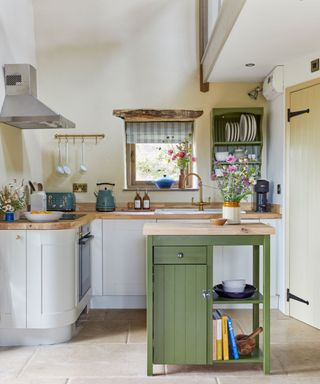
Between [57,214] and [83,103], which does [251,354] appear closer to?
[57,214]

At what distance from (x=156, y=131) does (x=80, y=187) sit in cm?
101

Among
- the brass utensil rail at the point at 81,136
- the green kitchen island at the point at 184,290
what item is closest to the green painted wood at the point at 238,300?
the green kitchen island at the point at 184,290

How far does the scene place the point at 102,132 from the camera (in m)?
4.72

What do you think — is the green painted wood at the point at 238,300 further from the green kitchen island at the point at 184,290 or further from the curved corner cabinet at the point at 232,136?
the curved corner cabinet at the point at 232,136

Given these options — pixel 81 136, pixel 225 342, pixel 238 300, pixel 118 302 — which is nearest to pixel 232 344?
pixel 225 342

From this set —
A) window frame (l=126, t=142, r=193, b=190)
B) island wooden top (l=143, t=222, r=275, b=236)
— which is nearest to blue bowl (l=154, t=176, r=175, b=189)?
window frame (l=126, t=142, r=193, b=190)

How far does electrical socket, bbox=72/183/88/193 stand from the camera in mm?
4738

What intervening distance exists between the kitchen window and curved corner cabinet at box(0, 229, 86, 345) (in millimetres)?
1709

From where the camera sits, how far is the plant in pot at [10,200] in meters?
3.52

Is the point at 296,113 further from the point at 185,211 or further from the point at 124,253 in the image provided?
the point at 124,253

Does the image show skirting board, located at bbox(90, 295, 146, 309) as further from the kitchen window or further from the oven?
the kitchen window

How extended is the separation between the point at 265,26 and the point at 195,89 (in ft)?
5.62

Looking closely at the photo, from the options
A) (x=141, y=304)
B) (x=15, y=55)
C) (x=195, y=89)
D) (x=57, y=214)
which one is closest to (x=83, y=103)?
(x=15, y=55)

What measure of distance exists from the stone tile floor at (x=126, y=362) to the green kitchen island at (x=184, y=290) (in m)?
0.16
